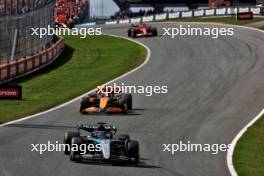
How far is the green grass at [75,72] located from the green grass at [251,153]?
333 inches

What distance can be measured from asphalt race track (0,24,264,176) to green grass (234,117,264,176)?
1.38 feet

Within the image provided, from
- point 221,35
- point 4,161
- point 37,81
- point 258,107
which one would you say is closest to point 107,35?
point 221,35

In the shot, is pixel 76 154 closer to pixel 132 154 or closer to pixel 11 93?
pixel 132 154

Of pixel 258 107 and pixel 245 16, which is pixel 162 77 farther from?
pixel 245 16

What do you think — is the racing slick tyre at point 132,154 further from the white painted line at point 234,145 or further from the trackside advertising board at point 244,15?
the trackside advertising board at point 244,15

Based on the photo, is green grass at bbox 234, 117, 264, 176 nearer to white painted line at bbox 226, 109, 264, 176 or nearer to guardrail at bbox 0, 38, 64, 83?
white painted line at bbox 226, 109, 264, 176

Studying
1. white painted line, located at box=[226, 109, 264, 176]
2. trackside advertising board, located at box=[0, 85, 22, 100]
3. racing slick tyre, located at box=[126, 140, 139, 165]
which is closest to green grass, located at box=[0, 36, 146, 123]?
trackside advertising board, located at box=[0, 85, 22, 100]

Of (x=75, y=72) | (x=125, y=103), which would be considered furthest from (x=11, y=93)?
(x=75, y=72)

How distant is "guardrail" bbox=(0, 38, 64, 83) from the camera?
36388mm

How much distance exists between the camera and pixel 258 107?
28203 mm

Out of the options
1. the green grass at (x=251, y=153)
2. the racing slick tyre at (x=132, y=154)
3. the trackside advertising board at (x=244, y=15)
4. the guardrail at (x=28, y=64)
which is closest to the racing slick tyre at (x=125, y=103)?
the green grass at (x=251, y=153)

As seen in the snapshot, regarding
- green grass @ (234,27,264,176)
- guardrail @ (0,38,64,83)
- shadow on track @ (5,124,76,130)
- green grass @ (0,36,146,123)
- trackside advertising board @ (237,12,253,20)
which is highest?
trackside advertising board @ (237,12,253,20)

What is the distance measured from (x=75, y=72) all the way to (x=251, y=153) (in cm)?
2312

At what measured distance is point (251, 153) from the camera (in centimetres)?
1950
